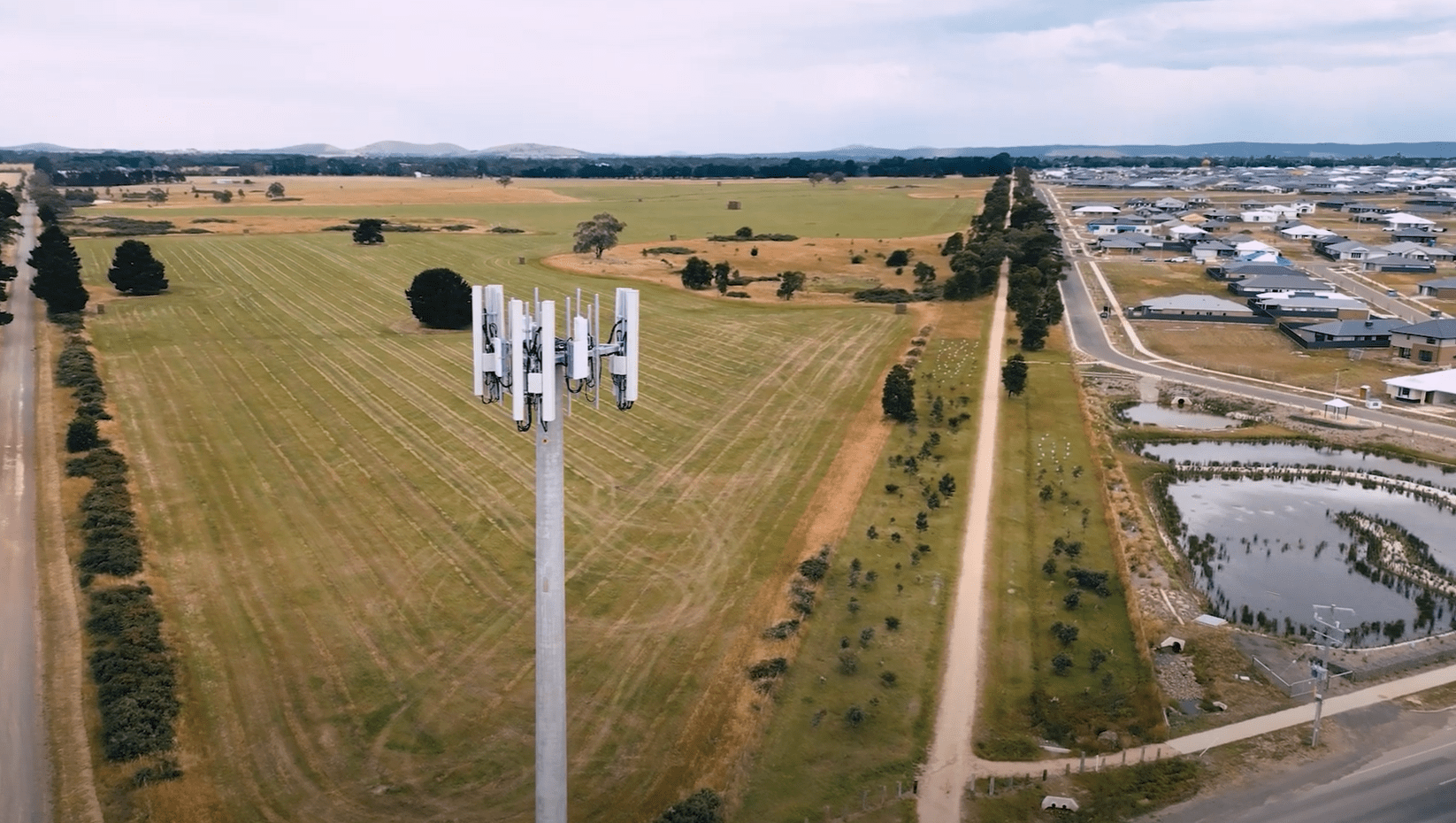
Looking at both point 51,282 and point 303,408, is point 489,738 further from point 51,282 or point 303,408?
point 51,282

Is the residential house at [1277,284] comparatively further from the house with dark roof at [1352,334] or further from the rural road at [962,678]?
the rural road at [962,678]

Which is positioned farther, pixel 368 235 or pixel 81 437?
pixel 368 235

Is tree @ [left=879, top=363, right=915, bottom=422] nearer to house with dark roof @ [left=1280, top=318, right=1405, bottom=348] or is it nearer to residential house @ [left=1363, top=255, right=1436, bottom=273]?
house with dark roof @ [left=1280, top=318, right=1405, bottom=348]

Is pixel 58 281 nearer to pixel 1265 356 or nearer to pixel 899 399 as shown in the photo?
pixel 899 399

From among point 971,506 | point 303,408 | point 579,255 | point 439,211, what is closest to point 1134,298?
point 579,255

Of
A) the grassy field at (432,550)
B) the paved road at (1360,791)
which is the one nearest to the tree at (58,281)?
the grassy field at (432,550)

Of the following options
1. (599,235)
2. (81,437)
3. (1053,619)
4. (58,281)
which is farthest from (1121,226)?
(81,437)
